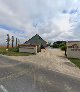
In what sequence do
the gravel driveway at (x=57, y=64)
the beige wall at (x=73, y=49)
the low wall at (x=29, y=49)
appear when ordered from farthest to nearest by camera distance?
the low wall at (x=29, y=49)
the beige wall at (x=73, y=49)
the gravel driveway at (x=57, y=64)

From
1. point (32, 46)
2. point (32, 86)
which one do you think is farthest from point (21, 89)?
point (32, 46)

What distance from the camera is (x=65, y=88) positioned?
9117mm

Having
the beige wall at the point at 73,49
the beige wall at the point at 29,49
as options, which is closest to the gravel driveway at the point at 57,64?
the beige wall at the point at 73,49

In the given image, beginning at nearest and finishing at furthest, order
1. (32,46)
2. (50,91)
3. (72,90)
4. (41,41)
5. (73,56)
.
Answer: (50,91) < (72,90) < (73,56) < (32,46) < (41,41)

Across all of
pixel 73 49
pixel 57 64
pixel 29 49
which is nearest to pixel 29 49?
pixel 29 49

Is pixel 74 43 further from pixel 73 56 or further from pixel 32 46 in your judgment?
pixel 32 46

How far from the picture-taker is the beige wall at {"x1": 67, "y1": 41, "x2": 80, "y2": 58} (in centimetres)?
2697

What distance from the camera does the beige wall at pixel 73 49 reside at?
88.5 feet

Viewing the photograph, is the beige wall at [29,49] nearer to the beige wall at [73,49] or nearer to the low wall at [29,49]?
the low wall at [29,49]

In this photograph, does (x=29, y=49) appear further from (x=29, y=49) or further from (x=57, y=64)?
(x=57, y=64)

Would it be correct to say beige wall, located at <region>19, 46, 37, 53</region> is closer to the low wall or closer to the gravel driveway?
the low wall

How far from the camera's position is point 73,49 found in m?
27.6

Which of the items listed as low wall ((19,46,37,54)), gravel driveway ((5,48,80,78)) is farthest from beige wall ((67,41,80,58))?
low wall ((19,46,37,54))

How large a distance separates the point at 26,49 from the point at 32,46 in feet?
5.73
